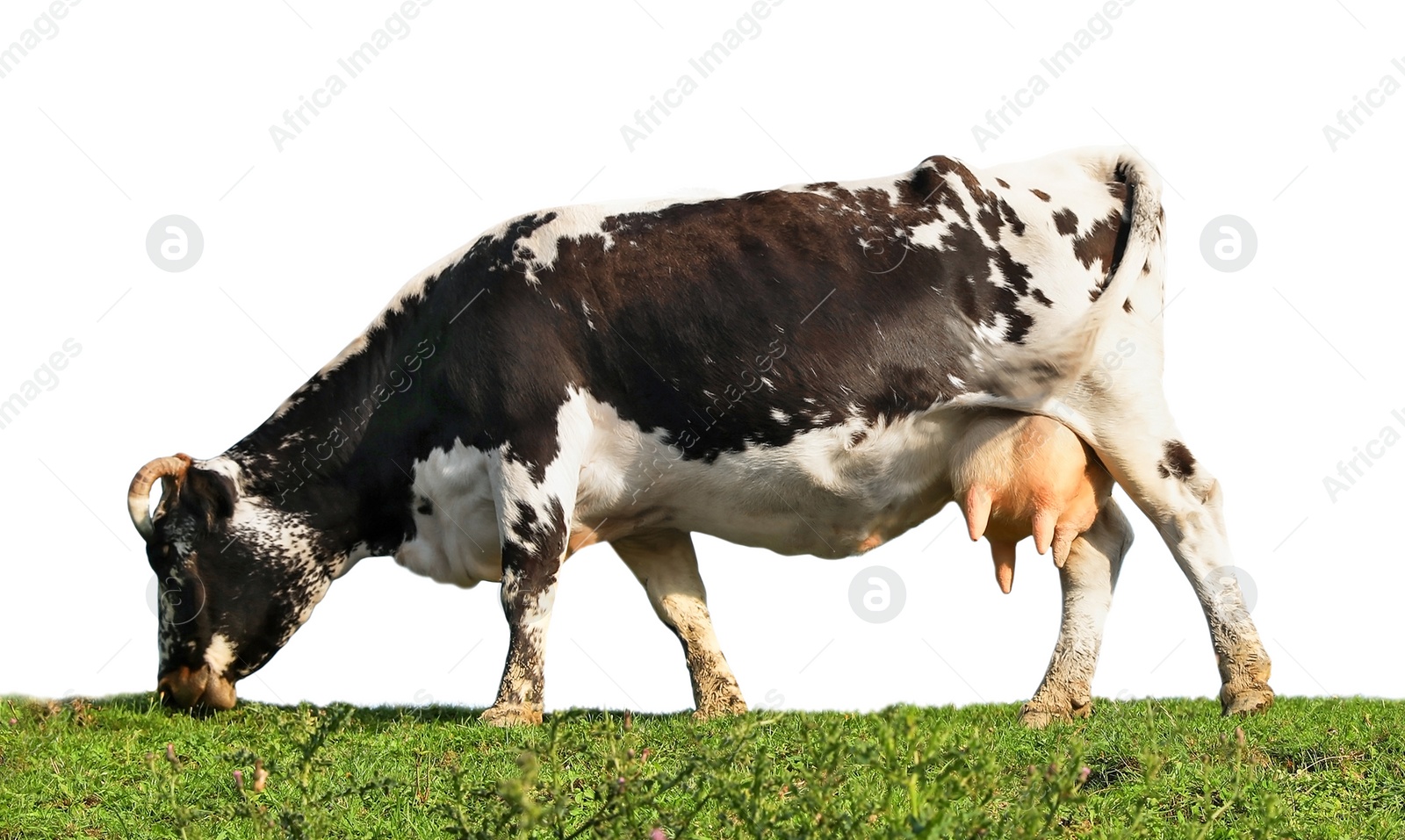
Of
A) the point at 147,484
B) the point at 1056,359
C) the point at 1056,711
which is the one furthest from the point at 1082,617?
the point at 147,484

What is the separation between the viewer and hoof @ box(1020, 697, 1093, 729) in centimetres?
992

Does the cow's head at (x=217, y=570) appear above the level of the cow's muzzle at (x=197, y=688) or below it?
above

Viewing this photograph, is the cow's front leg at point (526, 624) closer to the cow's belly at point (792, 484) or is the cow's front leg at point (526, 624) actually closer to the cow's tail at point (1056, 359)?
the cow's belly at point (792, 484)

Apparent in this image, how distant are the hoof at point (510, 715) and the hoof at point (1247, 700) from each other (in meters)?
4.37

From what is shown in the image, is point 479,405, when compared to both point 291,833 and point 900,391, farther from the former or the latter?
point 291,833

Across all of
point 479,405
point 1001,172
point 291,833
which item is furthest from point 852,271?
point 291,833

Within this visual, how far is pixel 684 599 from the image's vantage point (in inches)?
448

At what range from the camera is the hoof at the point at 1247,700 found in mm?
9727

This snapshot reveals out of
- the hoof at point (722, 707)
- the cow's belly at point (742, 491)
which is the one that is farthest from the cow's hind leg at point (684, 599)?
the cow's belly at point (742, 491)

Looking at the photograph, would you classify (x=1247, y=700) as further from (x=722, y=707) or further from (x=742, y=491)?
(x=722, y=707)

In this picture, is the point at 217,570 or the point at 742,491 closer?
the point at 742,491

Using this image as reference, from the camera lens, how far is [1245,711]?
9719 mm

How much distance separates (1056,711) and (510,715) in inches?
139

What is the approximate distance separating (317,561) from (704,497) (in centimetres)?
290
